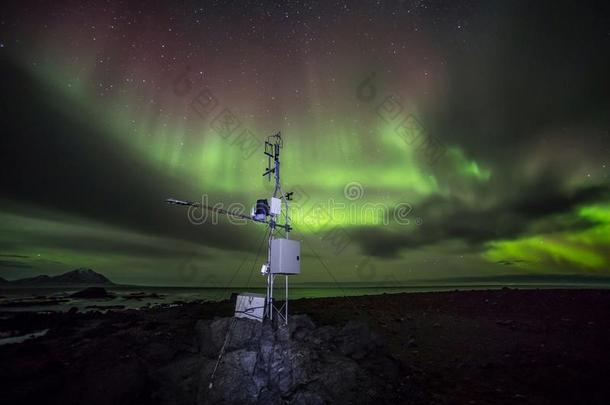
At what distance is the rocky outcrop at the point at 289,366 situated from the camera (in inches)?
317

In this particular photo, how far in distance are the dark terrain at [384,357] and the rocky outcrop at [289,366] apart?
48mm

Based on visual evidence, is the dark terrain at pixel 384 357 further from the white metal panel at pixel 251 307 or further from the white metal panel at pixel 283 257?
the white metal panel at pixel 283 257

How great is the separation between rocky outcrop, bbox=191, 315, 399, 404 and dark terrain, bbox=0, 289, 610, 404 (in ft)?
0.16

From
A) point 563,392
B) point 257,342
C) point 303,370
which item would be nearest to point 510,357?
point 563,392

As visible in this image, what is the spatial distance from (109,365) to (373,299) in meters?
17.7

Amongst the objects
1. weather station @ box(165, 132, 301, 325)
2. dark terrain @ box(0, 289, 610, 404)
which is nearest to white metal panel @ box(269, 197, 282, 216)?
weather station @ box(165, 132, 301, 325)

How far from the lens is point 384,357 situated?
9984 millimetres

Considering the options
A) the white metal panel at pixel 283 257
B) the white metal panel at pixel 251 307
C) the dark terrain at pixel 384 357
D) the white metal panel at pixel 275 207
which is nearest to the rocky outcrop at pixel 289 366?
the dark terrain at pixel 384 357

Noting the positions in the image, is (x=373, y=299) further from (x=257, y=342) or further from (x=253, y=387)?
(x=253, y=387)

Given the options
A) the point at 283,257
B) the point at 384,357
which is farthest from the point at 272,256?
the point at 384,357

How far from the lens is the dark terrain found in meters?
8.33

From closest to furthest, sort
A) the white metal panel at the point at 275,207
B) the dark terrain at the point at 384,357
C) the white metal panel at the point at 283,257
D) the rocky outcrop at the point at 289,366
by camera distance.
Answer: the rocky outcrop at the point at 289,366
the dark terrain at the point at 384,357
the white metal panel at the point at 283,257
the white metal panel at the point at 275,207

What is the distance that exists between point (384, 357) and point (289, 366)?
11.5ft

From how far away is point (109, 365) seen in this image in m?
9.84
